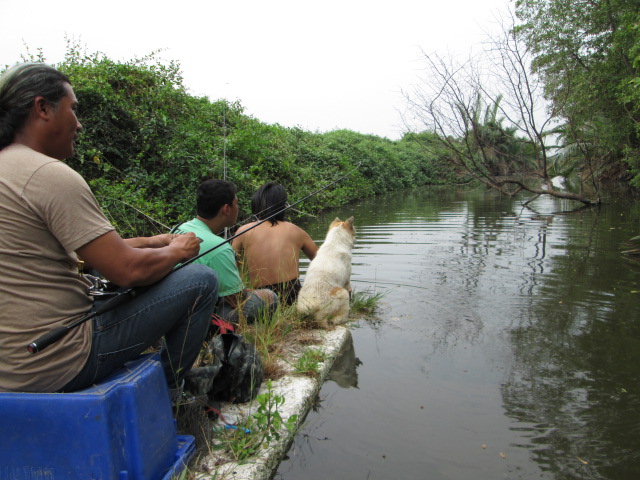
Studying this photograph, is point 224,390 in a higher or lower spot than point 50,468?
lower

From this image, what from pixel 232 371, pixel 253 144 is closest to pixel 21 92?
pixel 232 371

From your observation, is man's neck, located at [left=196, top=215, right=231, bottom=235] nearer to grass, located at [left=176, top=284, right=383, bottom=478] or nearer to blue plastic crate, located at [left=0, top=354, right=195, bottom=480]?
grass, located at [left=176, top=284, right=383, bottom=478]

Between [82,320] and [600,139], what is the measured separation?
21998 millimetres

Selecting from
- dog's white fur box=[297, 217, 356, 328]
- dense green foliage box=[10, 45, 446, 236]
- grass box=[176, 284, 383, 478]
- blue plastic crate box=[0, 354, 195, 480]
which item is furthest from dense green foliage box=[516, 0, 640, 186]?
blue plastic crate box=[0, 354, 195, 480]

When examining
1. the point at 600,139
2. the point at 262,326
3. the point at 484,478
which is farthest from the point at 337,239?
the point at 600,139

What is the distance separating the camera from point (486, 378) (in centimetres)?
423

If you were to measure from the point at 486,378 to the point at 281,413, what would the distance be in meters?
1.98

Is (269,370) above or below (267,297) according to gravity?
below

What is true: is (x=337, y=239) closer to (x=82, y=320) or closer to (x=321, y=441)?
(x=321, y=441)

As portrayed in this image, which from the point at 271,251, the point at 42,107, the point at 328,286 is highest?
the point at 42,107

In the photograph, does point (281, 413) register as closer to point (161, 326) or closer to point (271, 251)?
point (161, 326)

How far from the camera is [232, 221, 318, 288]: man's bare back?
5359 mm

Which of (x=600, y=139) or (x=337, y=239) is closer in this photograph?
(x=337, y=239)

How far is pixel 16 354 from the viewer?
1995 mm
